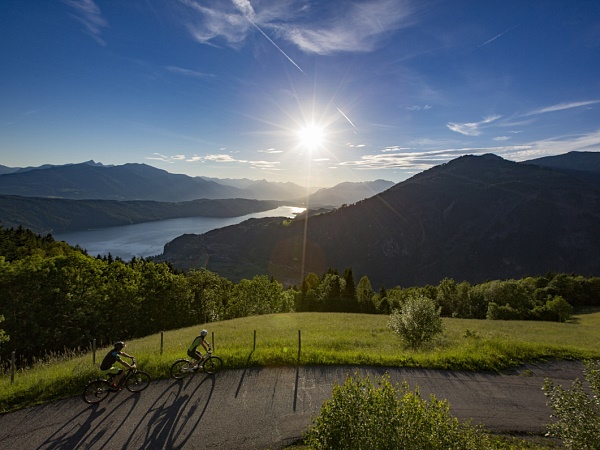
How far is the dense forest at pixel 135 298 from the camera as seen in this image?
3809 centimetres

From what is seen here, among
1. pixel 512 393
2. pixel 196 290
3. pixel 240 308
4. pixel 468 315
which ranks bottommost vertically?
pixel 468 315

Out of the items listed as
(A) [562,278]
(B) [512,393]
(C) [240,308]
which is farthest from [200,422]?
(A) [562,278]

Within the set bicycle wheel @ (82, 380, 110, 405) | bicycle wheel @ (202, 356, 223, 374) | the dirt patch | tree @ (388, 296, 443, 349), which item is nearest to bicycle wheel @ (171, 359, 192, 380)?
bicycle wheel @ (202, 356, 223, 374)

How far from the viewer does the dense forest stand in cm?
3809

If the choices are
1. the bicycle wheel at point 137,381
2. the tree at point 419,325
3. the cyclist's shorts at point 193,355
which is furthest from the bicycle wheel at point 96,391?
the tree at point 419,325

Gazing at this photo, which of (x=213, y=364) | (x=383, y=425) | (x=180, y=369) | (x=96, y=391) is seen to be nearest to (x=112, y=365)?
(x=96, y=391)

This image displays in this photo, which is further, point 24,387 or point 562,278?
point 562,278

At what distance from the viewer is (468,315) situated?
9025 centimetres

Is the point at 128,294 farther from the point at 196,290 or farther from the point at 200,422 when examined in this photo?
the point at 200,422

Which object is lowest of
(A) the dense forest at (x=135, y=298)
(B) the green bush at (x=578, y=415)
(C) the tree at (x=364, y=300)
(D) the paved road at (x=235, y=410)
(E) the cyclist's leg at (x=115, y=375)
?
(C) the tree at (x=364, y=300)

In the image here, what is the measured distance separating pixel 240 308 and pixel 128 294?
28639 mm

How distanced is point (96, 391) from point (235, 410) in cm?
675

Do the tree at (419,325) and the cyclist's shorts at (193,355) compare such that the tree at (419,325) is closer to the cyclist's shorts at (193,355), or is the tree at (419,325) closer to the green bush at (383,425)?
the cyclist's shorts at (193,355)

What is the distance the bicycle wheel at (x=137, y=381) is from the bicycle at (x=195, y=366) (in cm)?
130
